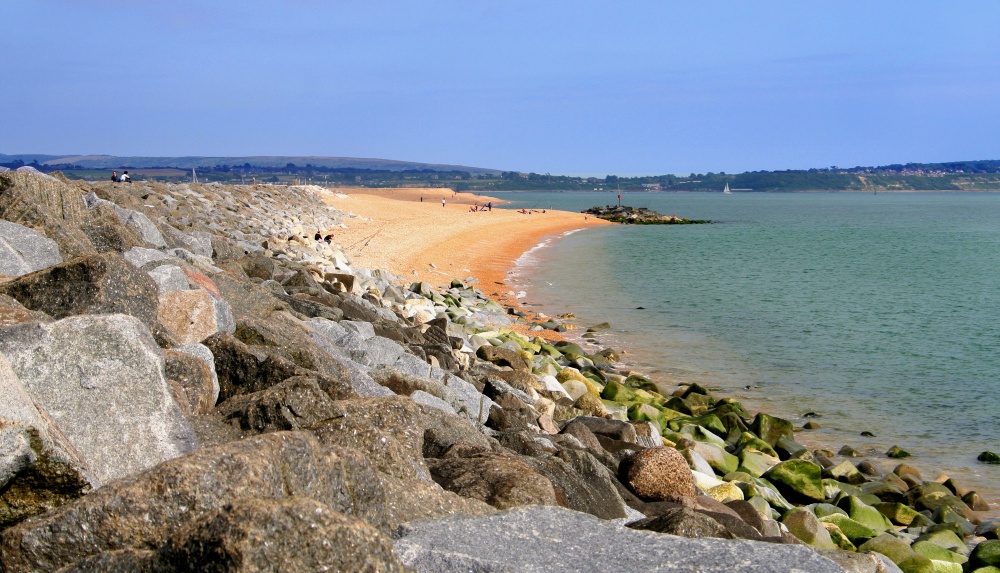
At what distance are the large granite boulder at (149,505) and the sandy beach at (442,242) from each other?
2075 cm

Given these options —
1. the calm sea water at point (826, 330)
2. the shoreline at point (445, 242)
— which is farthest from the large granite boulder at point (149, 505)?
the shoreline at point (445, 242)

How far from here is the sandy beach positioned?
26.9 m

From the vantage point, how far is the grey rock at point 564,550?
3.09m

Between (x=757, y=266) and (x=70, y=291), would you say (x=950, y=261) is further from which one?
(x=70, y=291)

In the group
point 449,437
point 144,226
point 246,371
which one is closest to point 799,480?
point 449,437

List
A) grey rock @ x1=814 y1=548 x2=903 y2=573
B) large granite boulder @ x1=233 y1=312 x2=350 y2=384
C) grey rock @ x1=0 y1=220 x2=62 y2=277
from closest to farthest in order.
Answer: grey rock @ x1=814 y1=548 x2=903 y2=573 → grey rock @ x1=0 y1=220 x2=62 y2=277 → large granite boulder @ x1=233 y1=312 x2=350 y2=384

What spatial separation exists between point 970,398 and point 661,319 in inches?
326

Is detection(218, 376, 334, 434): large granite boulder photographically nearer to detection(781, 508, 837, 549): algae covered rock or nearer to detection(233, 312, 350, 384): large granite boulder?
detection(233, 312, 350, 384): large granite boulder

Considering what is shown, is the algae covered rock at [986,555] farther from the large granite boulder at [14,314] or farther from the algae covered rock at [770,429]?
the large granite boulder at [14,314]

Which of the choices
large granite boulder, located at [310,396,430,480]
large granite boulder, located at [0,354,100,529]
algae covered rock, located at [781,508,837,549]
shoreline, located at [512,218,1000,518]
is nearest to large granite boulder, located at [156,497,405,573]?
large granite boulder, located at [0,354,100,529]

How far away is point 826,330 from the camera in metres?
20.6

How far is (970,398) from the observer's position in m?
14.3

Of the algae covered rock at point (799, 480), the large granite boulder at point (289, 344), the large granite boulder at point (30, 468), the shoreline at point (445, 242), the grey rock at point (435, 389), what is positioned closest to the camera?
the large granite boulder at point (30, 468)

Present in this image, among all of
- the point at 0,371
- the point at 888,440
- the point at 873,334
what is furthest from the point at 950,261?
the point at 0,371
